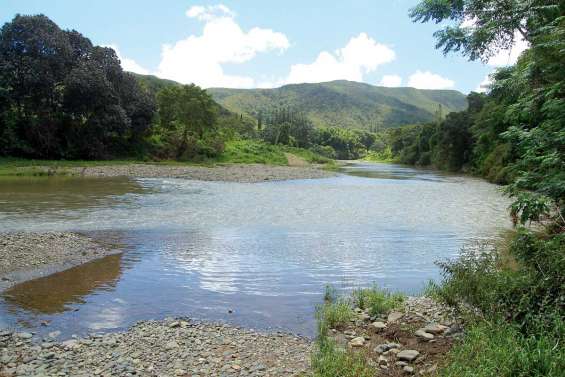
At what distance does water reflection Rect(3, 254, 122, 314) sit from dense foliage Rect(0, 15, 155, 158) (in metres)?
45.2

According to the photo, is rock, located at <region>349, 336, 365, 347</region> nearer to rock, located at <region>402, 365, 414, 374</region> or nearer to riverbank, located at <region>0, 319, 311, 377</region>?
riverbank, located at <region>0, 319, 311, 377</region>

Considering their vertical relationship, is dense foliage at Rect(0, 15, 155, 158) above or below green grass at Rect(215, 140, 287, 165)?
above

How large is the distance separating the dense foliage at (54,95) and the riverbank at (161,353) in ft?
164

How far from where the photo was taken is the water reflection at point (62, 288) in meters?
9.91

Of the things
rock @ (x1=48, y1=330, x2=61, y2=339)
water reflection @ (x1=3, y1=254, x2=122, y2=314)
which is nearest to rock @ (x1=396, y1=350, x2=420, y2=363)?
rock @ (x1=48, y1=330, x2=61, y2=339)

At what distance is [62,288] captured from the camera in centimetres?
1104

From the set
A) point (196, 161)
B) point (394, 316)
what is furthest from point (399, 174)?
point (394, 316)

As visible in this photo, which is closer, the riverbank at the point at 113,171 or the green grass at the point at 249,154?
the riverbank at the point at 113,171

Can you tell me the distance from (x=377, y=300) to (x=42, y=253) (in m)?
9.93

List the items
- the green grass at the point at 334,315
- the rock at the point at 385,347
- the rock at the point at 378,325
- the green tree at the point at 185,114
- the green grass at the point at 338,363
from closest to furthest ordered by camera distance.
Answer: the green grass at the point at 338,363, the rock at the point at 385,347, the rock at the point at 378,325, the green grass at the point at 334,315, the green tree at the point at 185,114

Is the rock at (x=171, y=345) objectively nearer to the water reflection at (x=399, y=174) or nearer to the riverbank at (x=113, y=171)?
the riverbank at (x=113, y=171)

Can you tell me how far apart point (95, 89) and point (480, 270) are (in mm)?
53655

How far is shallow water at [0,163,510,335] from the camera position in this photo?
1001cm

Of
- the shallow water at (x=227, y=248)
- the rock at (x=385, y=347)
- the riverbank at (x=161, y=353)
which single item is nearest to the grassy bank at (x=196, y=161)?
the shallow water at (x=227, y=248)
